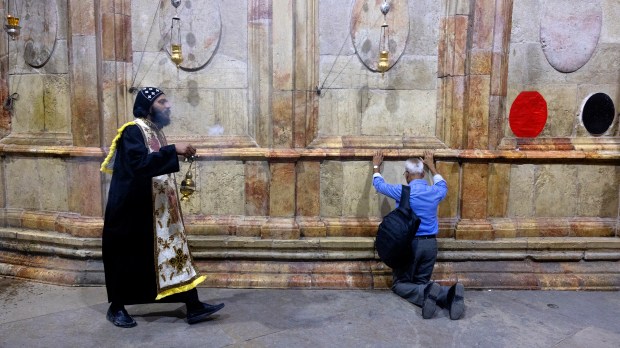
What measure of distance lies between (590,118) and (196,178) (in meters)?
4.25

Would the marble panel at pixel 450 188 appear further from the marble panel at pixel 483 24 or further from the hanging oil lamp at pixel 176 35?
the hanging oil lamp at pixel 176 35

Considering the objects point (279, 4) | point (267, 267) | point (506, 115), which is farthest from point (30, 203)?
point (506, 115)

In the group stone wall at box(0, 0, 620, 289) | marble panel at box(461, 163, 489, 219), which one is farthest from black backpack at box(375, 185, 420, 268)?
marble panel at box(461, 163, 489, 219)

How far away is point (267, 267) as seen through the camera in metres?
5.11

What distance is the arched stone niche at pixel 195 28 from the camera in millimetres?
5227

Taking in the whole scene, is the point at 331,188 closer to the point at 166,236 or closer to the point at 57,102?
the point at 166,236

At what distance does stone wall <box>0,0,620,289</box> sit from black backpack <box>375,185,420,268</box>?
1.75 feet

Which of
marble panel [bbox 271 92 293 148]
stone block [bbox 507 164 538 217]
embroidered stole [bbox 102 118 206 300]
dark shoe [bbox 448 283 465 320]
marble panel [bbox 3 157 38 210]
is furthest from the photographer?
marble panel [bbox 3 157 38 210]

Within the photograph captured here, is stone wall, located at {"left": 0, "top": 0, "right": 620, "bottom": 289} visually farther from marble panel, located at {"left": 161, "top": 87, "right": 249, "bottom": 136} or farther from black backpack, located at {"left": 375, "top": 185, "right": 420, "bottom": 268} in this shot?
black backpack, located at {"left": 375, "top": 185, "right": 420, "bottom": 268}

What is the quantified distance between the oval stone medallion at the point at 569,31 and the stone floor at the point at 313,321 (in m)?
2.43

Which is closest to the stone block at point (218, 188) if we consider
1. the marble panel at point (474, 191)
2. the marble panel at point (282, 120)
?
the marble panel at point (282, 120)

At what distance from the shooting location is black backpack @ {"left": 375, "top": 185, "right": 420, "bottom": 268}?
4496mm

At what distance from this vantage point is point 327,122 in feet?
17.5

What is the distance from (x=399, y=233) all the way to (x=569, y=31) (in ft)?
9.58
